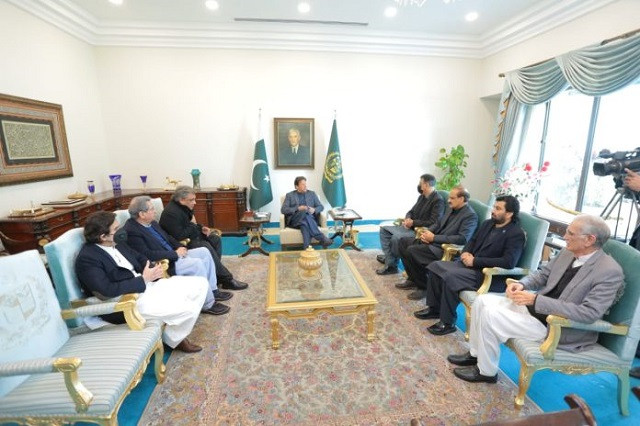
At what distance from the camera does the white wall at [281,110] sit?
4871 millimetres

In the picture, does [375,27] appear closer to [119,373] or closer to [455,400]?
[455,400]

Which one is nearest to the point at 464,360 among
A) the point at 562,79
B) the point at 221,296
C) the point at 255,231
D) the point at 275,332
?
the point at 275,332

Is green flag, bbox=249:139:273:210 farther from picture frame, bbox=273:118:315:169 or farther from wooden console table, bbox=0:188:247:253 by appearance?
picture frame, bbox=273:118:315:169

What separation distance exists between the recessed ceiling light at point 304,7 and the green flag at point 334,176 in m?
1.64

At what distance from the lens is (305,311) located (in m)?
2.39

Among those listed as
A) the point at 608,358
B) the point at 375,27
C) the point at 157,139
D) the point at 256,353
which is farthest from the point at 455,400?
the point at 157,139

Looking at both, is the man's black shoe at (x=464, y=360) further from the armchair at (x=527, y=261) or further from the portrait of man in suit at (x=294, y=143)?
the portrait of man in suit at (x=294, y=143)

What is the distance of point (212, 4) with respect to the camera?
3.95 m

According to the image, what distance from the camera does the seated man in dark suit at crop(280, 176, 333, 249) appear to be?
4.21m

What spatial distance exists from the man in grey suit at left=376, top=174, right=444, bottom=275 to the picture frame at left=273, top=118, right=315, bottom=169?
2.15 metres

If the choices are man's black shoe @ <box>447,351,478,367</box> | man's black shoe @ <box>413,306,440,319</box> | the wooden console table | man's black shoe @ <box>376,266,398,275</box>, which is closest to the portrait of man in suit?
the wooden console table

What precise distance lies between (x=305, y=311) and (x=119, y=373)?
1.26 m

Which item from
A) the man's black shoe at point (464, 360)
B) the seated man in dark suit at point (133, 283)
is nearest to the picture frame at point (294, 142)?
the seated man in dark suit at point (133, 283)

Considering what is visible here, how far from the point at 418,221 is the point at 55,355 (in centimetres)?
344
